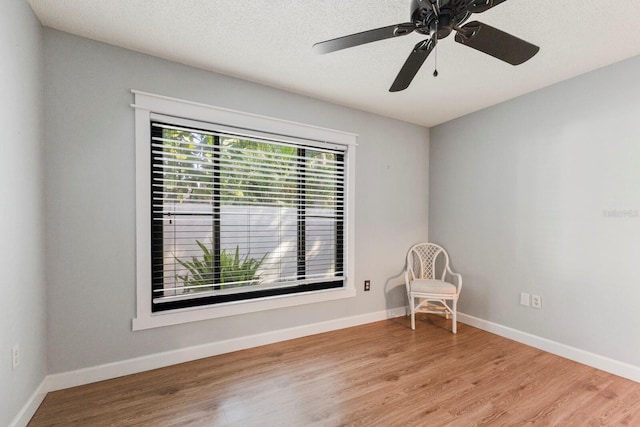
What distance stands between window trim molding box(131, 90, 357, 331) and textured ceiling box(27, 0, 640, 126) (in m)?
0.35

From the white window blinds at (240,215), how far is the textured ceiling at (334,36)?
0.61 m

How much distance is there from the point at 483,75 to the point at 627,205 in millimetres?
1495

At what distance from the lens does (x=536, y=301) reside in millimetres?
2854

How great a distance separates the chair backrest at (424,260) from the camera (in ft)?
12.2

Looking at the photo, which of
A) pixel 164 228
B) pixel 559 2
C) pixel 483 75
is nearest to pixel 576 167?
pixel 483 75

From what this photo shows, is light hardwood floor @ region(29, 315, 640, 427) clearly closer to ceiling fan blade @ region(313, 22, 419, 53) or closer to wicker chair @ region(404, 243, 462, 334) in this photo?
wicker chair @ region(404, 243, 462, 334)

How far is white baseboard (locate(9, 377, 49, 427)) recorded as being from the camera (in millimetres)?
1627

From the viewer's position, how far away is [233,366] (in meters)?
2.40

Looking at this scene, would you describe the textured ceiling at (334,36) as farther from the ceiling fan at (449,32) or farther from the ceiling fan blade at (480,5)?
the ceiling fan blade at (480,5)

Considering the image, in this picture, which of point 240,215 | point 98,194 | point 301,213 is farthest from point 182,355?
point 301,213

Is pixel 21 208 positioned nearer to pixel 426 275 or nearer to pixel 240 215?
pixel 240 215

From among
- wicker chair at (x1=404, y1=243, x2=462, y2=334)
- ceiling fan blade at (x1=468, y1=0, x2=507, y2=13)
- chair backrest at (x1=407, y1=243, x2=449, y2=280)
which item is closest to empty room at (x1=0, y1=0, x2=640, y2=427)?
ceiling fan blade at (x1=468, y1=0, x2=507, y2=13)

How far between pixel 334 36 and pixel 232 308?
7.52 feet

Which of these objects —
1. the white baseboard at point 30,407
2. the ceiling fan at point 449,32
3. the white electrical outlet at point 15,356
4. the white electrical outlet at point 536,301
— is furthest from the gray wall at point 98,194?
the white electrical outlet at point 536,301
